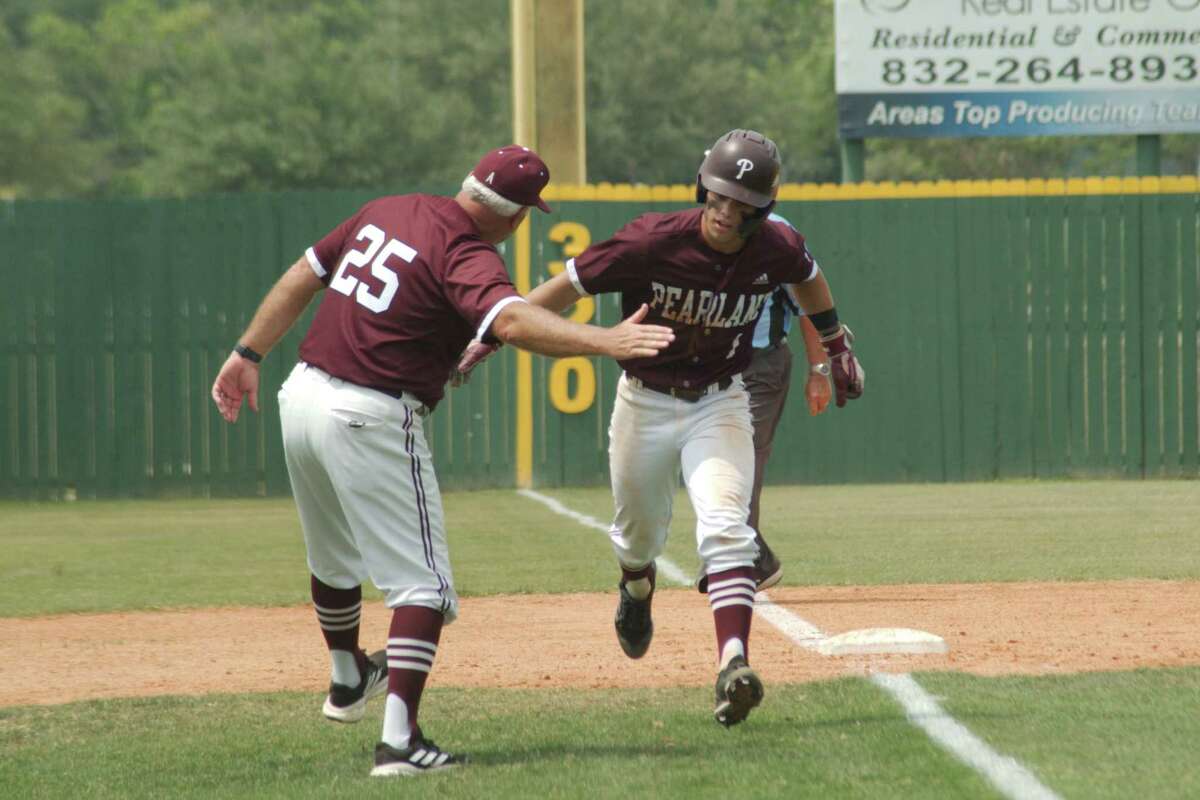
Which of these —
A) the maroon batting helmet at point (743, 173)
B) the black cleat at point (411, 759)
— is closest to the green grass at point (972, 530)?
the maroon batting helmet at point (743, 173)

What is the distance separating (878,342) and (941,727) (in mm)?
12026

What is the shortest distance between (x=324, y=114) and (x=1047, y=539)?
4764 centimetres

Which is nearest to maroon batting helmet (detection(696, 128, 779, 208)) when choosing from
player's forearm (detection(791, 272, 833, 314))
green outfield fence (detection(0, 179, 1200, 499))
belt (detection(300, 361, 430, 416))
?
player's forearm (detection(791, 272, 833, 314))

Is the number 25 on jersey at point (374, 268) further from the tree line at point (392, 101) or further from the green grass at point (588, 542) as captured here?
the tree line at point (392, 101)

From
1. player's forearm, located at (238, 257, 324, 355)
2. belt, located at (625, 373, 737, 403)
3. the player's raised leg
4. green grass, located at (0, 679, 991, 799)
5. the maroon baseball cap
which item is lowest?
green grass, located at (0, 679, 991, 799)

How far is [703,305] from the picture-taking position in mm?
6477

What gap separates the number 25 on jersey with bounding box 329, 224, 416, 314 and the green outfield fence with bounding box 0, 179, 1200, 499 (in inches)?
461

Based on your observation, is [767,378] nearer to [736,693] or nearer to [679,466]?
[679,466]

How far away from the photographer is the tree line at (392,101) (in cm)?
5606

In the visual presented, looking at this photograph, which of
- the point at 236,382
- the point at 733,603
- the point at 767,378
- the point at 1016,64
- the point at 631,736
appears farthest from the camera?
the point at 1016,64

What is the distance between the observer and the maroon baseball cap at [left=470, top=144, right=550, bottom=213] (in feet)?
18.5

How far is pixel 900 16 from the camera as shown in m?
18.0

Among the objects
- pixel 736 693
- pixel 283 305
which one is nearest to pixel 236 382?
pixel 283 305

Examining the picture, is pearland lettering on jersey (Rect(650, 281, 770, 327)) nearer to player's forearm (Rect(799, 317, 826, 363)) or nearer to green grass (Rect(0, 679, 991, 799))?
green grass (Rect(0, 679, 991, 799))
